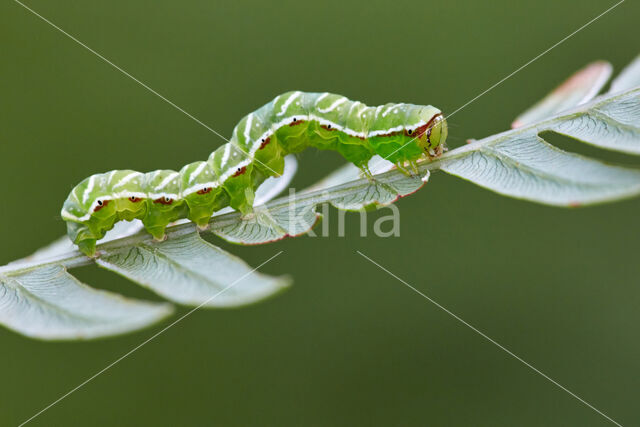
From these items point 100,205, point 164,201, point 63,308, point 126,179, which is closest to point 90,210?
point 100,205

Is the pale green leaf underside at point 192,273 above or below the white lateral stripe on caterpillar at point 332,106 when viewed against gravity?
below

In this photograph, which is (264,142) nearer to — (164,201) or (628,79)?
(164,201)

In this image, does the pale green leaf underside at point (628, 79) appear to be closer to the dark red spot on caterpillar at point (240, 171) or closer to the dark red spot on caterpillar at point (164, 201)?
the dark red spot on caterpillar at point (240, 171)

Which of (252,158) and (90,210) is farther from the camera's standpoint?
(252,158)

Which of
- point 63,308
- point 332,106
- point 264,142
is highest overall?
point 332,106

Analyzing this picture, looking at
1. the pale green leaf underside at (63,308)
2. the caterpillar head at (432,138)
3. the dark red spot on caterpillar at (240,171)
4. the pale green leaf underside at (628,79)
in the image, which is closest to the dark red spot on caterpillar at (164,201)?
the dark red spot on caterpillar at (240,171)

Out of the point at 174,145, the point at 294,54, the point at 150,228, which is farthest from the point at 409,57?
the point at 150,228

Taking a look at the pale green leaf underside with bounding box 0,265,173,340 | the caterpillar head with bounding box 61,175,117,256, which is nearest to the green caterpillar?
the caterpillar head with bounding box 61,175,117,256

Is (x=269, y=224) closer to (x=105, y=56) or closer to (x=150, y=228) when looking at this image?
(x=150, y=228)

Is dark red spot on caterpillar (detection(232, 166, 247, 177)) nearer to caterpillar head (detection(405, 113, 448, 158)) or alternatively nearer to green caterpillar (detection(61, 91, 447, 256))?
green caterpillar (detection(61, 91, 447, 256))
